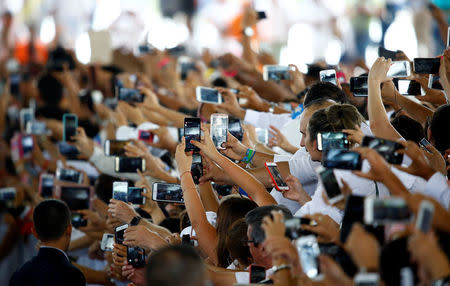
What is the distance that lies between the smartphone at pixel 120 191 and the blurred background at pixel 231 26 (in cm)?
527

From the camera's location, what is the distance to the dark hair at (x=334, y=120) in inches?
122

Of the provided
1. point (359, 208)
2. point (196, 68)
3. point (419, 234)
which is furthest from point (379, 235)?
point (196, 68)

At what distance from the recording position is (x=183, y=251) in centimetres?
208

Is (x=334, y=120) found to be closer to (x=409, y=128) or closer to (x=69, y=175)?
(x=409, y=128)

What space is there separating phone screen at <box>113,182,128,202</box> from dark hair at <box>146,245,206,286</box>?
72.4 inches

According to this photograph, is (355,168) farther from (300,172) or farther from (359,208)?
(300,172)

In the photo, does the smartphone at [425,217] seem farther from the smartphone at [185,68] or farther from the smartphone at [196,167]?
the smartphone at [185,68]

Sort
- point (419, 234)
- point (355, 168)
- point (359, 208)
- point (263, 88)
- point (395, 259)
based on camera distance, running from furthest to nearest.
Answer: point (263, 88) → point (355, 168) → point (359, 208) → point (395, 259) → point (419, 234)

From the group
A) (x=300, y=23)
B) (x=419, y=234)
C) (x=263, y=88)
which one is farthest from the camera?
(x=300, y=23)

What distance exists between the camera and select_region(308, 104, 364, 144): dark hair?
309 centimetres

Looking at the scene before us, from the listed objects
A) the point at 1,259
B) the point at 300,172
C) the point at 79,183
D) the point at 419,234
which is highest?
the point at 419,234

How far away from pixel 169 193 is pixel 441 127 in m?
1.46

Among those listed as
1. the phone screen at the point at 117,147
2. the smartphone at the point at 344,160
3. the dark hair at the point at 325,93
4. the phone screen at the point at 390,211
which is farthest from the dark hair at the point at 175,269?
the phone screen at the point at 117,147

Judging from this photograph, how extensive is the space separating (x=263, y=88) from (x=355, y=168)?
11.2 feet
